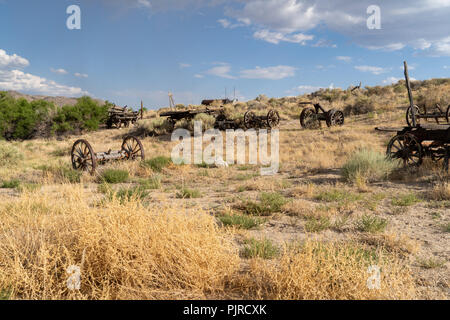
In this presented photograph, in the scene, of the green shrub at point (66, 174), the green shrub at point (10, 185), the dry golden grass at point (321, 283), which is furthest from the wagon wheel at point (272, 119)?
the dry golden grass at point (321, 283)

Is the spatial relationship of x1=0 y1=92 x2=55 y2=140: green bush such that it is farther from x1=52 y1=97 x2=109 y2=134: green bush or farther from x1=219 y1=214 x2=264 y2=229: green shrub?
x1=219 y1=214 x2=264 y2=229: green shrub

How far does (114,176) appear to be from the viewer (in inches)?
379

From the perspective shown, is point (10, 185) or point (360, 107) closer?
point (10, 185)

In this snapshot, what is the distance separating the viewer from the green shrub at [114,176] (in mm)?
9602

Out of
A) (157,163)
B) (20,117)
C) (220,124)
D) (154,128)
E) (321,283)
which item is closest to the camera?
(321,283)

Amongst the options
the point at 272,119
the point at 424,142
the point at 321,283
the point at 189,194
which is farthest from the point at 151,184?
the point at 272,119

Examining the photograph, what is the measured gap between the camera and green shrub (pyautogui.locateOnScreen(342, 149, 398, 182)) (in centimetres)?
855

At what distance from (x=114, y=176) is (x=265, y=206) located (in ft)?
17.7

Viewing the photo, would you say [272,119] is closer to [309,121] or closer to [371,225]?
[309,121]

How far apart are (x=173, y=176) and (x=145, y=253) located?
7392 mm

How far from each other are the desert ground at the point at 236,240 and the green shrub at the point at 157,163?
1501 mm

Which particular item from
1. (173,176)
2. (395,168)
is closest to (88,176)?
(173,176)

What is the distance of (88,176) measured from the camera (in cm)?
996

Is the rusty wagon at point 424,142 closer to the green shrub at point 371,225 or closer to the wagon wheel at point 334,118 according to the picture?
the green shrub at point 371,225
